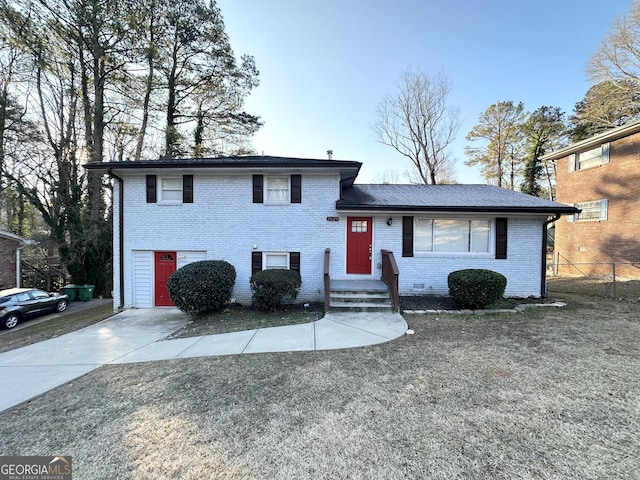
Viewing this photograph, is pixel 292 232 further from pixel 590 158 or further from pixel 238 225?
pixel 590 158

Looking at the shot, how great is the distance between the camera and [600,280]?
11.9m

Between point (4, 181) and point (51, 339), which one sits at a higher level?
point (4, 181)

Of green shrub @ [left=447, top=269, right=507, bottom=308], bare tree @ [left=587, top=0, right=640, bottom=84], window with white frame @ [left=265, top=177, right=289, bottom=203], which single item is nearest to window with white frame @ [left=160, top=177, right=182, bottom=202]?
window with white frame @ [left=265, top=177, right=289, bottom=203]

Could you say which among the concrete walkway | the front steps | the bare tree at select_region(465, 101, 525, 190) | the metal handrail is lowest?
the concrete walkway

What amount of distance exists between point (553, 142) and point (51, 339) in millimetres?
33740

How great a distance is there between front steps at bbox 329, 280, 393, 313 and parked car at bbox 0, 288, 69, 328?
38.1 feet

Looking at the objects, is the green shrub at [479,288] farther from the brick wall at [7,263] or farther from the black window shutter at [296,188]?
the brick wall at [7,263]

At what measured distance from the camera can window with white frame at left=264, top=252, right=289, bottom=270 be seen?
8.96 meters

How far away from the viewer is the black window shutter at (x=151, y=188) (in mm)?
8992

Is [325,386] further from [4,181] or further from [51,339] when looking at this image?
[4,181]

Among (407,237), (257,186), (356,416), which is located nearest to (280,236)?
(257,186)

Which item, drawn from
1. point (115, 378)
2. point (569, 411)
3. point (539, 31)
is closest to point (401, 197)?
point (569, 411)

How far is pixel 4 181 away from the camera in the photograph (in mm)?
13109

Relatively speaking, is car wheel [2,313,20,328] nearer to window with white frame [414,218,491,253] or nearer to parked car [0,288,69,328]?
parked car [0,288,69,328]
